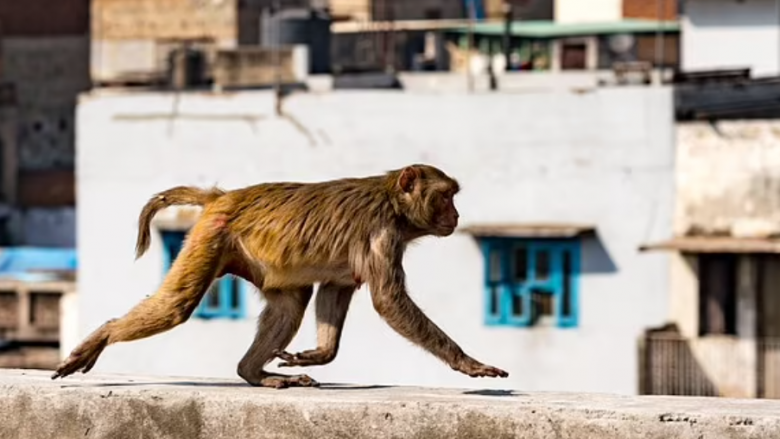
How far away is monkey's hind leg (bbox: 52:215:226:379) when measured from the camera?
7.13 m

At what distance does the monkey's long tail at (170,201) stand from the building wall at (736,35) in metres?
21.9

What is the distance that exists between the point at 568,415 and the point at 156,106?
15.1 m

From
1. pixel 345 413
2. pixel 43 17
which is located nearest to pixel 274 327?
pixel 345 413

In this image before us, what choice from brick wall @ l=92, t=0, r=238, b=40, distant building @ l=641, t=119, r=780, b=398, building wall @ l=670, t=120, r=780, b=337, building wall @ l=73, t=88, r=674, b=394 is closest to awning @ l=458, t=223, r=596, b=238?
building wall @ l=73, t=88, r=674, b=394

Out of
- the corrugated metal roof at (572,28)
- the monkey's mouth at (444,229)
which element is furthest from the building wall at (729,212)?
the corrugated metal roof at (572,28)

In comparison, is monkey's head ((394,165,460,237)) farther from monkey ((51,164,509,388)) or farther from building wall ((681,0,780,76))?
building wall ((681,0,780,76))

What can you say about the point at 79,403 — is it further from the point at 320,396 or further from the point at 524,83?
the point at 524,83

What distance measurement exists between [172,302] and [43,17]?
4304 cm

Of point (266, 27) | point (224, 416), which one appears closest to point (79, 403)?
point (224, 416)

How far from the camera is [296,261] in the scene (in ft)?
23.9

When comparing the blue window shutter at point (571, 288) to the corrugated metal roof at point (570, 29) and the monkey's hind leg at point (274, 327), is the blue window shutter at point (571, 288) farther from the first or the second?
the corrugated metal roof at point (570, 29)

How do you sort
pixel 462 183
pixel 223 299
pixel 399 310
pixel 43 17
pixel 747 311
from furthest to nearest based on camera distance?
pixel 43 17 < pixel 223 299 < pixel 462 183 < pixel 747 311 < pixel 399 310

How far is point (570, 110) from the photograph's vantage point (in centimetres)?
1966

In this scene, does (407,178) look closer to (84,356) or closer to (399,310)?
(399,310)
